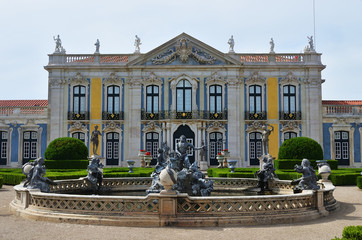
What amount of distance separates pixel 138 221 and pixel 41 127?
23796mm

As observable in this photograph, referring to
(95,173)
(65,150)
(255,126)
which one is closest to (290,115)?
(255,126)

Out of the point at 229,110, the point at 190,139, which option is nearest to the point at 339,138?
the point at 229,110

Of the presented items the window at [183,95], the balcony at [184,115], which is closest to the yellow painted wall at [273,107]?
the balcony at [184,115]

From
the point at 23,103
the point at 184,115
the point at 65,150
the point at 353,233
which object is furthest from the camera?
the point at 23,103

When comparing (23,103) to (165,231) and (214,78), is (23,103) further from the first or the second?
(165,231)

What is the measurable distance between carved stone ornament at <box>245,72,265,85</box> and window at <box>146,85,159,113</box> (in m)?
6.93

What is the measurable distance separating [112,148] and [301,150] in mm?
14006

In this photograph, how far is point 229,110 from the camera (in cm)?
2952

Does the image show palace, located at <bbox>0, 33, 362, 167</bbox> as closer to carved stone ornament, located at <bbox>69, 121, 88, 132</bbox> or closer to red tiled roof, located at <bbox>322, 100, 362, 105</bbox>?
carved stone ornament, located at <bbox>69, 121, 88, 132</bbox>

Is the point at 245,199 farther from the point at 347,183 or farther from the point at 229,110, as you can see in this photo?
the point at 229,110

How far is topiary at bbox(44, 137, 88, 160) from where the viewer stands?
925 inches

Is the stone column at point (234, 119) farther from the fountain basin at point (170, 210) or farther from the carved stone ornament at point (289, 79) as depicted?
the fountain basin at point (170, 210)

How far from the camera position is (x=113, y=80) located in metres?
29.8

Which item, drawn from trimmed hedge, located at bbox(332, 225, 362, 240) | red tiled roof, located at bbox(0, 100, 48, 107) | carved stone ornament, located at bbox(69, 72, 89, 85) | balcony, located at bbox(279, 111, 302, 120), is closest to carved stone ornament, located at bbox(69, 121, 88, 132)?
carved stone ornament, located at bbox(69, 72, 89, 85)
